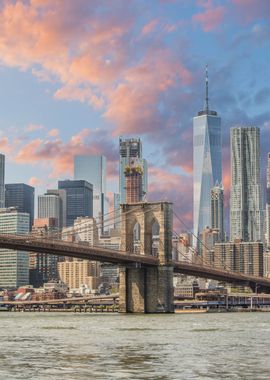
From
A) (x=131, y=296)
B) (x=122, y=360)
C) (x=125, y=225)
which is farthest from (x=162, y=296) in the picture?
(x=122, y=360)

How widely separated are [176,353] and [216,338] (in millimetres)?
11100

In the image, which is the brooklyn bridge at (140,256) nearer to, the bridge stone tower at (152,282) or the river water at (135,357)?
the bridge stone tower at (152,282)

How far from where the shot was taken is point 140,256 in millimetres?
95312

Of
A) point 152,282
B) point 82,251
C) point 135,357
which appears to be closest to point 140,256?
point 152,282

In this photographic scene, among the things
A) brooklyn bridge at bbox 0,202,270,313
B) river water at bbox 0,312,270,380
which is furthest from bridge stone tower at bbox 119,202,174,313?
river water at bbox 0,312,270,380

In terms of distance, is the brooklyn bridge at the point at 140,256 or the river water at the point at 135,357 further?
the brooklyn bridge at the point at 140,256

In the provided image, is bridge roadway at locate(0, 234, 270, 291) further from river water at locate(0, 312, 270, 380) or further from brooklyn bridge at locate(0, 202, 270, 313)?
river water at locate(0, 312, 270, 380)

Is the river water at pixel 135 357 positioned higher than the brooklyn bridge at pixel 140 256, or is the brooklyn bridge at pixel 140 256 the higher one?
the brooklyn bridge at pixel 140 256

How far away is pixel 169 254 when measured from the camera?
98.9m

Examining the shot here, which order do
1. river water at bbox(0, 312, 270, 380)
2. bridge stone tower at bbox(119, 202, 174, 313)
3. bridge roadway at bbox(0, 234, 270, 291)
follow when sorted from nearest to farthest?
river water at bbox(0, 312, 270, 380), bridge roadway at bbox(0, 234, 270, 291), bridge stone tower at bbox(119, 202, 174, 313)

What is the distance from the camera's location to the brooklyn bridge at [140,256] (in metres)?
87.6

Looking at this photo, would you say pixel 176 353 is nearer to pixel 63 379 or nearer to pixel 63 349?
pixel 63 349

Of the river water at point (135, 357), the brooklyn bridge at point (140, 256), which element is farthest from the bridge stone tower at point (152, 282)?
the river water at point (135, 357)

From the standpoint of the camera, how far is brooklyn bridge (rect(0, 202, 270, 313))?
287 feet
